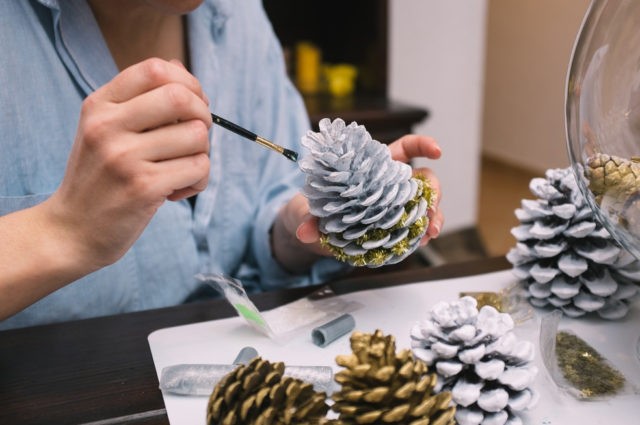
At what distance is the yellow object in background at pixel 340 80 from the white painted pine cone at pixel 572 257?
1.30m

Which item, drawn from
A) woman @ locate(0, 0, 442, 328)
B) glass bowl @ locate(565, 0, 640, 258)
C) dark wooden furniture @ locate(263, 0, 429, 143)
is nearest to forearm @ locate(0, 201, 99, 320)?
woman @ locate(0, 0, 442, 328)

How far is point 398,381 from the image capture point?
1.30 ft

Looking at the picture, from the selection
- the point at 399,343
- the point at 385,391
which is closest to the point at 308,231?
the point at 399,343

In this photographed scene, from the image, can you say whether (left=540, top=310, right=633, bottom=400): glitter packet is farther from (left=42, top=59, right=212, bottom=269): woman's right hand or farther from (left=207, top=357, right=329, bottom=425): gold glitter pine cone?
(left=42, top=59, right=212, bottom=269): woman's right hand

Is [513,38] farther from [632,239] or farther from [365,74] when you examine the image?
[632,239]

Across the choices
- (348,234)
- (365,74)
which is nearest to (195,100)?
(348,234)

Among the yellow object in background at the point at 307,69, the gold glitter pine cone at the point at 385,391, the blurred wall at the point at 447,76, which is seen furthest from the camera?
the blurred wall at the point at 447,76

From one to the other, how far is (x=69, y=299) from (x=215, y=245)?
0.23 metres

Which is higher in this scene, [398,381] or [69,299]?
[398,381]

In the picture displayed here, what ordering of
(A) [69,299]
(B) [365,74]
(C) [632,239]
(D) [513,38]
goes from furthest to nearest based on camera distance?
(D) [513,38]
(B) [365,74]
(A) [69,299]
(C) [632,239]

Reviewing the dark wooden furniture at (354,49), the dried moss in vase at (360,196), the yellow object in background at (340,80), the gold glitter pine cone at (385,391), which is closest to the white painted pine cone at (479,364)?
the gold glitter pine cone at (385,391)

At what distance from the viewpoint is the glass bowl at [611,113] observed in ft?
1.67

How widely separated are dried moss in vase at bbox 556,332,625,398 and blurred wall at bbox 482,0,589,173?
278cm

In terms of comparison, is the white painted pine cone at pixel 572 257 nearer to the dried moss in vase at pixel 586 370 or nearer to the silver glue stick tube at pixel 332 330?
the dried moss in vase at pixel 586 370
